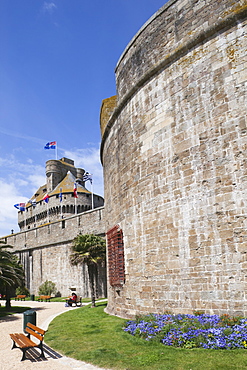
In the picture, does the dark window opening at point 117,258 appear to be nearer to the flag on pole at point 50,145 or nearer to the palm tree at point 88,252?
the palm tree at point 88,252

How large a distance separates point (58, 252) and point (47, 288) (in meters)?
3.02

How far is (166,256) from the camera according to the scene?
8.59m

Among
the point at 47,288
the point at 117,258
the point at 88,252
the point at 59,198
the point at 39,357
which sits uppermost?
the point at 59,198

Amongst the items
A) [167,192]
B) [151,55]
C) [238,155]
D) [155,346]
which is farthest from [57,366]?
[151,55]

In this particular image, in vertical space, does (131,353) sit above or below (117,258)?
below

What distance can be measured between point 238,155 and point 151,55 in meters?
4.55

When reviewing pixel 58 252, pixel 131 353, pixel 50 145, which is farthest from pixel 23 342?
pixel 50 145

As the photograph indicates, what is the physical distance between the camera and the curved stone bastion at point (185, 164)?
289 inches

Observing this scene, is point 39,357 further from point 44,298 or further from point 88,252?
point 44,298

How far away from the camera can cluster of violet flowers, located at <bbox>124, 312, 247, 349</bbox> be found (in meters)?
6.08

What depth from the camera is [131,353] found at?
6.36m

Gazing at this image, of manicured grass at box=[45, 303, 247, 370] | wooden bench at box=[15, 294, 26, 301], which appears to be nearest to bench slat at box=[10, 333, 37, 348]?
manicured grass at box=[45, 303, 247, 370]

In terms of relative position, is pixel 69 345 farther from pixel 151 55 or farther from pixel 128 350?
pixel 151 55

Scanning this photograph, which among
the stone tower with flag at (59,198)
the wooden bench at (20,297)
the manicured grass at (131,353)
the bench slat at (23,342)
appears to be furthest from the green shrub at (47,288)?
the bench slat at (23,342)
